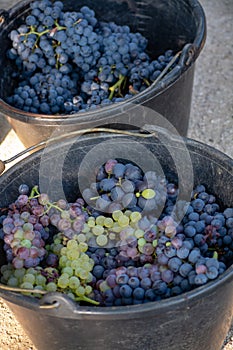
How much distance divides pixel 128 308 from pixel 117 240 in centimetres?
38

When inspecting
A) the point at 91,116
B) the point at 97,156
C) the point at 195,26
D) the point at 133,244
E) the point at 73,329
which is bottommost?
the point at 73,329

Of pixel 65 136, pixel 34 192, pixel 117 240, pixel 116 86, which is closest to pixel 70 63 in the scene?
pixel 116 86

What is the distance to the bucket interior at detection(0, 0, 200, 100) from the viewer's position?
2.50 metres

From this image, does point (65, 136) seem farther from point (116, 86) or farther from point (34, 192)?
point (116, 86)

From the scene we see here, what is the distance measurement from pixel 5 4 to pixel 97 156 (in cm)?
225

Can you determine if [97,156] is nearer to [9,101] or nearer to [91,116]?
[91,116]

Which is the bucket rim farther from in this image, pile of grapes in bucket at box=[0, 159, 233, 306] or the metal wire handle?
the metal wire handle

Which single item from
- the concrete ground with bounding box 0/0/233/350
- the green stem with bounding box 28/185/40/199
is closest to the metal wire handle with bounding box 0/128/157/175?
the green stem with bounding box 28/185/40/199

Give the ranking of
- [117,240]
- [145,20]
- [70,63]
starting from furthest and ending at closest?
[145,20] → [70,63] → [117,240]

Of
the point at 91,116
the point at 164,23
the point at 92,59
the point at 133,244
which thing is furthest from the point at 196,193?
the point at 164,23

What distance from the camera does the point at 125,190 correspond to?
1.85m

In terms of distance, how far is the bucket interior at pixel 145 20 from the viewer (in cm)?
250

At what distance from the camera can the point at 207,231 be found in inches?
68.6

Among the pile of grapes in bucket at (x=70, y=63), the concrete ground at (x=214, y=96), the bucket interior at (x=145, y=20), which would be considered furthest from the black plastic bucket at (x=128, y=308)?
the concrete ground at (x=214, y=96)
